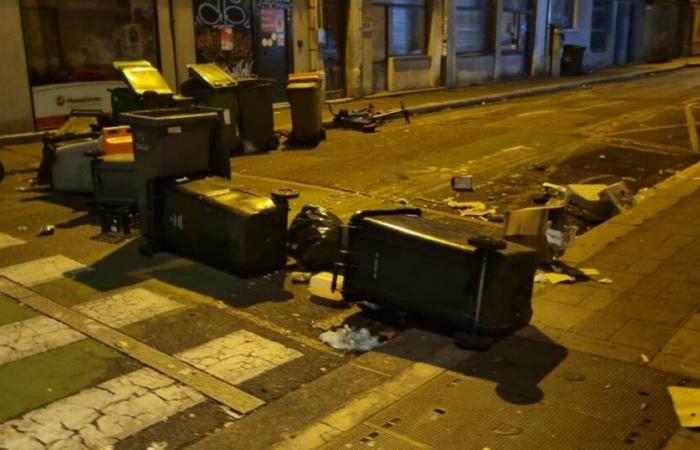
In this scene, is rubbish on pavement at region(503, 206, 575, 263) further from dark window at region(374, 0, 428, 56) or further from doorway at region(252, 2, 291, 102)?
dark window at region(374, 0, 428, 56)

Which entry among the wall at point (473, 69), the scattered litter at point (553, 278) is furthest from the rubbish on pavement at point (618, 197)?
the wall at point (473, 69)

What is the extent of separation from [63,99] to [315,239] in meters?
9.55

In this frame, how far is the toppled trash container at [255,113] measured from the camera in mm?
11750

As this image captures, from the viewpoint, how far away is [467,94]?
70.7 feet


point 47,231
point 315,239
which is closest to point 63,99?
point 47,231

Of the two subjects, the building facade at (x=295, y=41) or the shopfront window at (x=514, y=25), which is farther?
the shopfront window at (x=514, y=25)

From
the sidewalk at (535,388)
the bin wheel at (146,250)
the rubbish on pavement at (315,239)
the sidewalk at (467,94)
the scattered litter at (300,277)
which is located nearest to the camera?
the sidewalk at (535,388)

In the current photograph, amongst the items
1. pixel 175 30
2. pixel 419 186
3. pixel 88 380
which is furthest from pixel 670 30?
pixel 88 380

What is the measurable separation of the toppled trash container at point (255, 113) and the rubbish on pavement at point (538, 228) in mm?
6552

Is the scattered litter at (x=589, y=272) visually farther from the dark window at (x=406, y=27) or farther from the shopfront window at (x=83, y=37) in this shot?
the dark window at (x=406, y=27)

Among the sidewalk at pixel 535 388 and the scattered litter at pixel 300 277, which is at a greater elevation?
the scattered litter at pixel 300 277

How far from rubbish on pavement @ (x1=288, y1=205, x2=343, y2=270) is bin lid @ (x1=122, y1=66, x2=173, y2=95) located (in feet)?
15.5

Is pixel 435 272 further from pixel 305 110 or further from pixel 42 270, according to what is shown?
pixel 305 110

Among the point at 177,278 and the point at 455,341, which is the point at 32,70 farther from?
the point at 455,341
